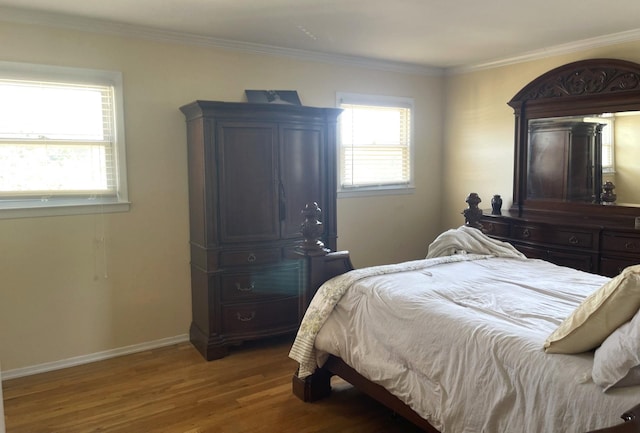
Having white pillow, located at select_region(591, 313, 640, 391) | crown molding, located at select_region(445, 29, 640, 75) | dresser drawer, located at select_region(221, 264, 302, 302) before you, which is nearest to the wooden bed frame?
dresser drawer, located at select_region(221, 264, 302, 302)

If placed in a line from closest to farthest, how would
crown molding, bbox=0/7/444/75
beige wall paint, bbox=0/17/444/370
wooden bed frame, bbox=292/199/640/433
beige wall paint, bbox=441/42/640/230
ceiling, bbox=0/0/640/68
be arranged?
wooden bed frame, bbox=292/199/640/433
ceiling, bbox=0/0/640/68
crown molding, bbox=0/7/444/75
beige wall paint, bbox=0/17/444/370
beige wall paint, bbox=441/42/640/230

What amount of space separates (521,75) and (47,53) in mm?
3934

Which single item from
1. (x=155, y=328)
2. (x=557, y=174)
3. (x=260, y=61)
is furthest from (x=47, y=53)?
(x=557, y=174)

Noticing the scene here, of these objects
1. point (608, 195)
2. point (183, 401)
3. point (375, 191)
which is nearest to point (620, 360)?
point (183, 401)

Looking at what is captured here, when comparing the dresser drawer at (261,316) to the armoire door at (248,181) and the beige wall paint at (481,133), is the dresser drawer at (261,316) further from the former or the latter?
the beige wall paint at (481,133)

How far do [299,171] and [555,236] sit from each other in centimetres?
211

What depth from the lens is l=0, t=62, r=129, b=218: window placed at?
3.33 metres

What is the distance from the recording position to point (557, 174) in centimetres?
438

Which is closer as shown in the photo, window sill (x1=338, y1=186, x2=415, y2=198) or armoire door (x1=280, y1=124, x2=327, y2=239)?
armoire door (x1=280, y1=124, x2=327, y2=239)

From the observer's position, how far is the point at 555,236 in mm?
3992

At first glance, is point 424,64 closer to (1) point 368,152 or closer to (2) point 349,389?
(1) point 368,152

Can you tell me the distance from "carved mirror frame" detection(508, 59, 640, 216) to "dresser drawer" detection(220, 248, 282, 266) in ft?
7.66

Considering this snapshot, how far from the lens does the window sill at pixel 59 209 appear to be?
3336 millimetres

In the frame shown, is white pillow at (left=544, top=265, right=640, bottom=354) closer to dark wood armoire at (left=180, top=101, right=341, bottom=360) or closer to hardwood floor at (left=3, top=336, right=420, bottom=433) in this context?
hardwood floor at (left=3, top=336, right=420, bottom=433)
